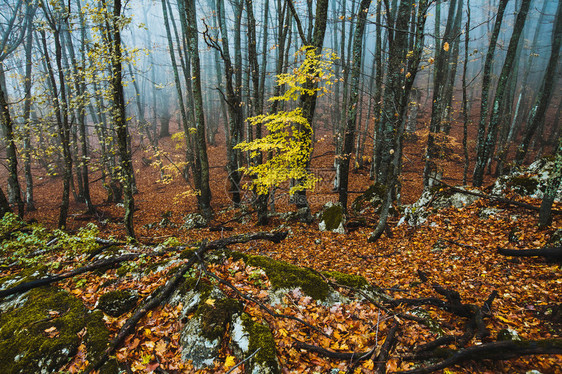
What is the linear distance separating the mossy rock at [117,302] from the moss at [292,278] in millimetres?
1645

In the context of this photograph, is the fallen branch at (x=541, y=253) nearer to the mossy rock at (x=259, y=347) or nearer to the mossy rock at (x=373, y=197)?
the mossy rock at (x=259, y=347)

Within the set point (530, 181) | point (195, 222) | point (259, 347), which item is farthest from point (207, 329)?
point (195, 222)

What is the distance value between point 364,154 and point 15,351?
2029 centimetres

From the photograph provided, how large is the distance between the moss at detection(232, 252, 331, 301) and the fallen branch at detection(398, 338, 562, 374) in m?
1.43

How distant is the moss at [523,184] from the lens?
247 inches

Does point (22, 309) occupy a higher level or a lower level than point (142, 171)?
higher

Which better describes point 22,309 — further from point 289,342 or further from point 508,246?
point 508,246

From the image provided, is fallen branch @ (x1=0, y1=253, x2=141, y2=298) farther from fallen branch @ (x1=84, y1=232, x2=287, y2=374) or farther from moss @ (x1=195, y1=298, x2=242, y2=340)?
moss @ (x1=195, y1=298, x2=242, y2=340)

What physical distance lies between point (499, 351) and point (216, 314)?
9.36 ft

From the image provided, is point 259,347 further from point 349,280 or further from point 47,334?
point 47,334

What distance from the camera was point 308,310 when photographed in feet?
10.6

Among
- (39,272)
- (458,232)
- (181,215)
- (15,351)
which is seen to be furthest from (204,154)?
(458,232)

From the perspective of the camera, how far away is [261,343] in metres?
2.47

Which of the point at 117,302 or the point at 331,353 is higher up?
the point at 117,302
